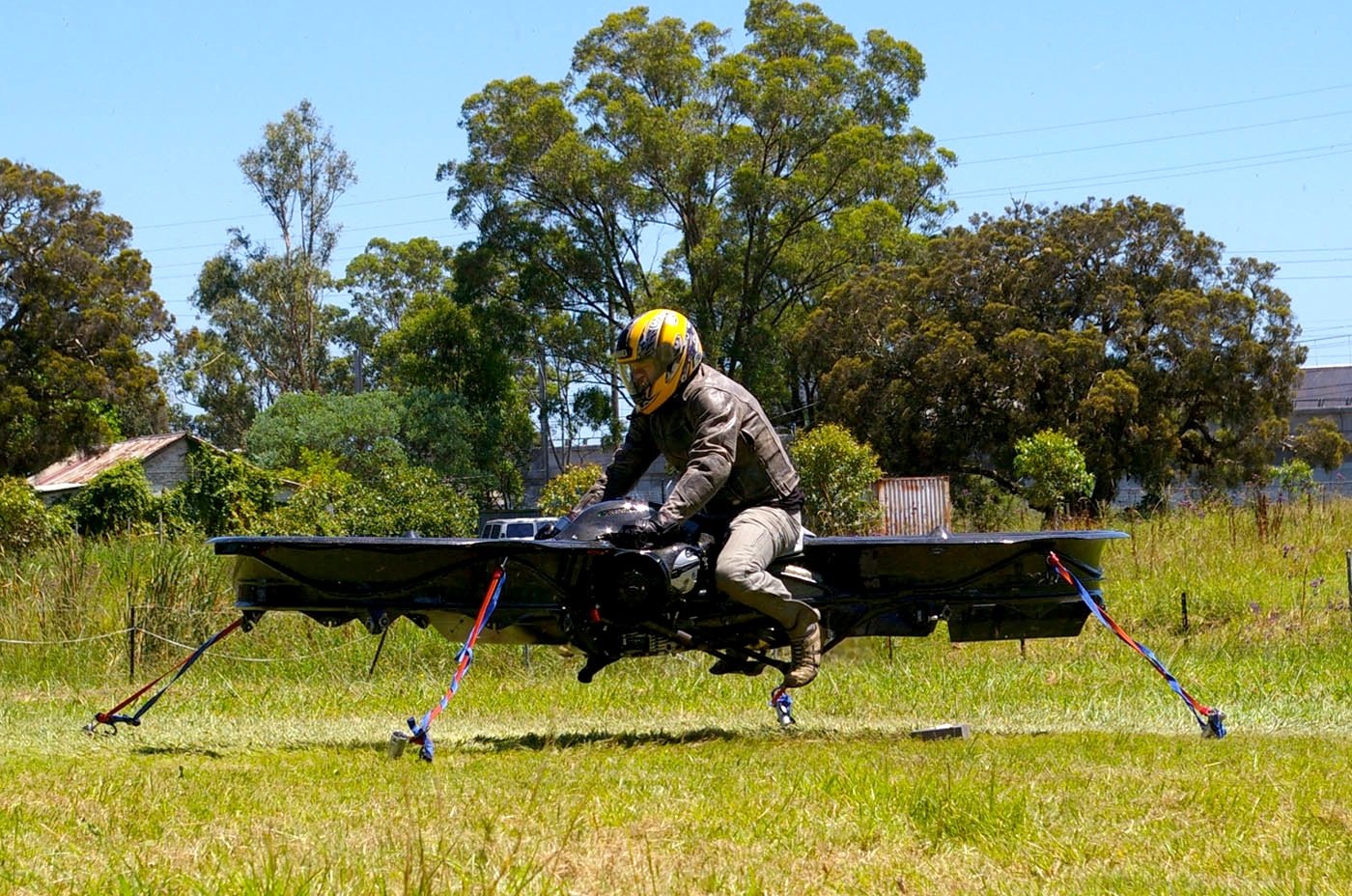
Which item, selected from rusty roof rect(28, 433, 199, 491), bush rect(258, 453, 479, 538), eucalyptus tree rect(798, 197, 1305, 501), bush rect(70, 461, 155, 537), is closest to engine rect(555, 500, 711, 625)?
bush rect(258, 453, 479, 538)

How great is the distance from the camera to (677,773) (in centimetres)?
690

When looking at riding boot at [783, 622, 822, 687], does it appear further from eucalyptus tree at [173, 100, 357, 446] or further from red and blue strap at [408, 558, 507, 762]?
eucalyptus tree at [173, 100, 357, 446]

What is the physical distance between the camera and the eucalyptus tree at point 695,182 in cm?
4988

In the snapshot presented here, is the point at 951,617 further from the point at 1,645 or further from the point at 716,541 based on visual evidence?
the point at 1,645

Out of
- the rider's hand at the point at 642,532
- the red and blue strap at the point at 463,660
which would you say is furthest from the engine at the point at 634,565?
the red and blue strap at the point at 463,660

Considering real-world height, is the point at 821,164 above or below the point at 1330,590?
above

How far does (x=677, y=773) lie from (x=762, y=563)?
1.50 m

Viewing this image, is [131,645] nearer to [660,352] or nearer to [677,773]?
[660,352]

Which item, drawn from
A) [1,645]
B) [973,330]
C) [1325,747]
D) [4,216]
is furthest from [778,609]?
[4,216]

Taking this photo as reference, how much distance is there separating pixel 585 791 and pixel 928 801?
4.61 feet

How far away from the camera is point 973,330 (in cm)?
4200

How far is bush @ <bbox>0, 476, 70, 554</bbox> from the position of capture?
2439 centimetres

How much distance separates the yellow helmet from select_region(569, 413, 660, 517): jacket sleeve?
480 mm

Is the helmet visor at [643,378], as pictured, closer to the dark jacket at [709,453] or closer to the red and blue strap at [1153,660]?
the dark jacket at [709,453]
